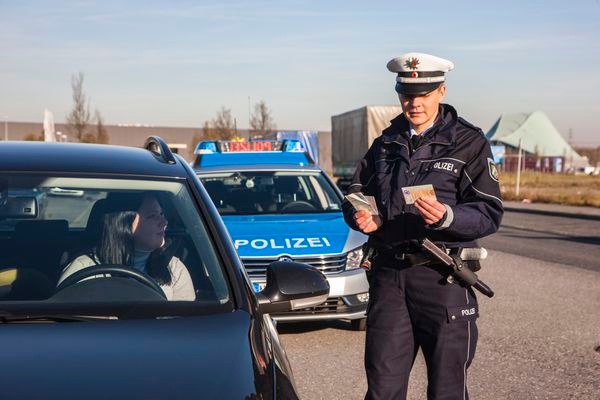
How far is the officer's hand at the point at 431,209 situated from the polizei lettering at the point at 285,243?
3.78 metres

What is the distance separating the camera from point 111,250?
3.66 metres

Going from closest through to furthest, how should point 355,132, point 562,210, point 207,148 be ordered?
1. point 207,148
2. point 562,210
3. point 355,132

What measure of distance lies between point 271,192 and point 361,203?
17.4ft

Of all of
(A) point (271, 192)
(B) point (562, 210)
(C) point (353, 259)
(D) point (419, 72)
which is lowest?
(B) point (562, 210)

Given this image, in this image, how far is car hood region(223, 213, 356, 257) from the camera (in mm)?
7391

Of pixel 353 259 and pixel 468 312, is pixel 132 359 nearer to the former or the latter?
pixel 468 312

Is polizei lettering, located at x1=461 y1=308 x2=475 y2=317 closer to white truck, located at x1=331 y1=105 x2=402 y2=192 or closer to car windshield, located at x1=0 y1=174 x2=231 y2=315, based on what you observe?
car windshield, located at x1=0 y1=174 x2=231 y2=315

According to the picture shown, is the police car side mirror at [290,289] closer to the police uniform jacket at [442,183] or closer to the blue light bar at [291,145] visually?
the police uniform jacket at [442,183]

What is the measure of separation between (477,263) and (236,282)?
1.12 m

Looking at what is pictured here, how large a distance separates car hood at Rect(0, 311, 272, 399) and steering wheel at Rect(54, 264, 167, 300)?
1.36 ft

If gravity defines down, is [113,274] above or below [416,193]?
below

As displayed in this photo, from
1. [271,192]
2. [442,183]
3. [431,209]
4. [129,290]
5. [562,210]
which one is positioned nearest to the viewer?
[129,290]

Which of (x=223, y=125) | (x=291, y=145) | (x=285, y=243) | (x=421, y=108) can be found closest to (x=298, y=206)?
(x=285, y=243)

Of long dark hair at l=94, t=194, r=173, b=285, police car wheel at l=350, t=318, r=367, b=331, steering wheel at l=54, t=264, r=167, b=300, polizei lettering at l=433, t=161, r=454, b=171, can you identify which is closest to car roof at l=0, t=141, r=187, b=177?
long dark hair at l=94, t=194, r=173, b=285
